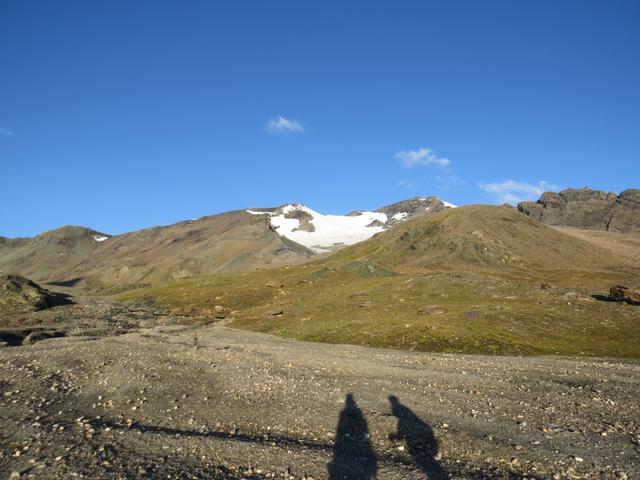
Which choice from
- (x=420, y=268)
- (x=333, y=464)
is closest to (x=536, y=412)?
(x=333, y=464)

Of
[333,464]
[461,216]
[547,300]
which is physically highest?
[461,216]

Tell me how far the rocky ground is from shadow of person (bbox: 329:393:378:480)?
80 millimetres

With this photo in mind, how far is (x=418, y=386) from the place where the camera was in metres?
28.5

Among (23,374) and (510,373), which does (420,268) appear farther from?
(23,374)

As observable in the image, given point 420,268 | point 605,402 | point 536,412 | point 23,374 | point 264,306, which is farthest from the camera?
point 420,268

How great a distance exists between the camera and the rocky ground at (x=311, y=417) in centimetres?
1616

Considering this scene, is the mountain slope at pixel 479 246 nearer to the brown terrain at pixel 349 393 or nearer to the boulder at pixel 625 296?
the brown terrain at pixel 349 393

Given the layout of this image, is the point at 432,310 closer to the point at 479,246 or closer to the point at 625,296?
the point at 625,296

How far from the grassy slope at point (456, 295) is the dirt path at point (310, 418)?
1240cm

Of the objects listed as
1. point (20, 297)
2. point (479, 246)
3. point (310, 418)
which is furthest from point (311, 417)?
point (479, 246)

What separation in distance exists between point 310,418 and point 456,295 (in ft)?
179

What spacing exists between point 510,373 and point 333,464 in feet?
67.8

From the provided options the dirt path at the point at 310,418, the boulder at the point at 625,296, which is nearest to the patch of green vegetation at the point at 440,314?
the boulder at the point at 625,296

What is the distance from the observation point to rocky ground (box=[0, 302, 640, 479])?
16156mm
